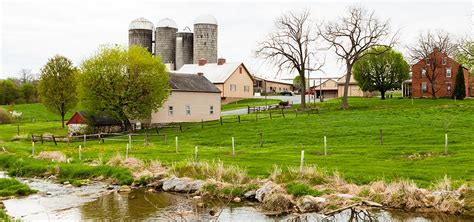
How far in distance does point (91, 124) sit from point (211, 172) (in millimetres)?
33240

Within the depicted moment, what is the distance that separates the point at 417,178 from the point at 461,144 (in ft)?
41.1

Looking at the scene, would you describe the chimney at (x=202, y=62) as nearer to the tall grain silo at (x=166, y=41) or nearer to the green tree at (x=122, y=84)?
the tall grain silo at (x=166, y=41)

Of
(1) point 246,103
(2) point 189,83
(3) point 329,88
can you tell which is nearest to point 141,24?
(1) point 246,103

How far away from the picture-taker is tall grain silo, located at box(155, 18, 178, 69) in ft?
352

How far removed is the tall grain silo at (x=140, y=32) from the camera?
352 ft

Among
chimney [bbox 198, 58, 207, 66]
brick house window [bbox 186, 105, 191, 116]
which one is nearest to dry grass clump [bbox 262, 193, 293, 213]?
brick house window [bbox 186, 105, 191, 116]

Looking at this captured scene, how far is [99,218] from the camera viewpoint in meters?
18.5

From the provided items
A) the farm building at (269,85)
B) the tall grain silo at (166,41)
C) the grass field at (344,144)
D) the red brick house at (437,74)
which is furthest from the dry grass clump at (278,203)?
the farm building at (269,85)

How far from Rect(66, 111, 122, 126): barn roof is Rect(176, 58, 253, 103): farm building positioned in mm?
31871

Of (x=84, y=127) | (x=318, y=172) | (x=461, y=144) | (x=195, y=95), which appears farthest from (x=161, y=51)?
(x=318, y=172)

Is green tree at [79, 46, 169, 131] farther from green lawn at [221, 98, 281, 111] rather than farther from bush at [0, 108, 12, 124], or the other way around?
green lawn at [221, 98, 281, 111]

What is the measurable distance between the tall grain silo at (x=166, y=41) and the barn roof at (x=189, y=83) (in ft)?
132

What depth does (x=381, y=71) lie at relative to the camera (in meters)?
83.3

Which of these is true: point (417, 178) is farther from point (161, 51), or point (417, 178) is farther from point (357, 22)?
point (161, 51)
